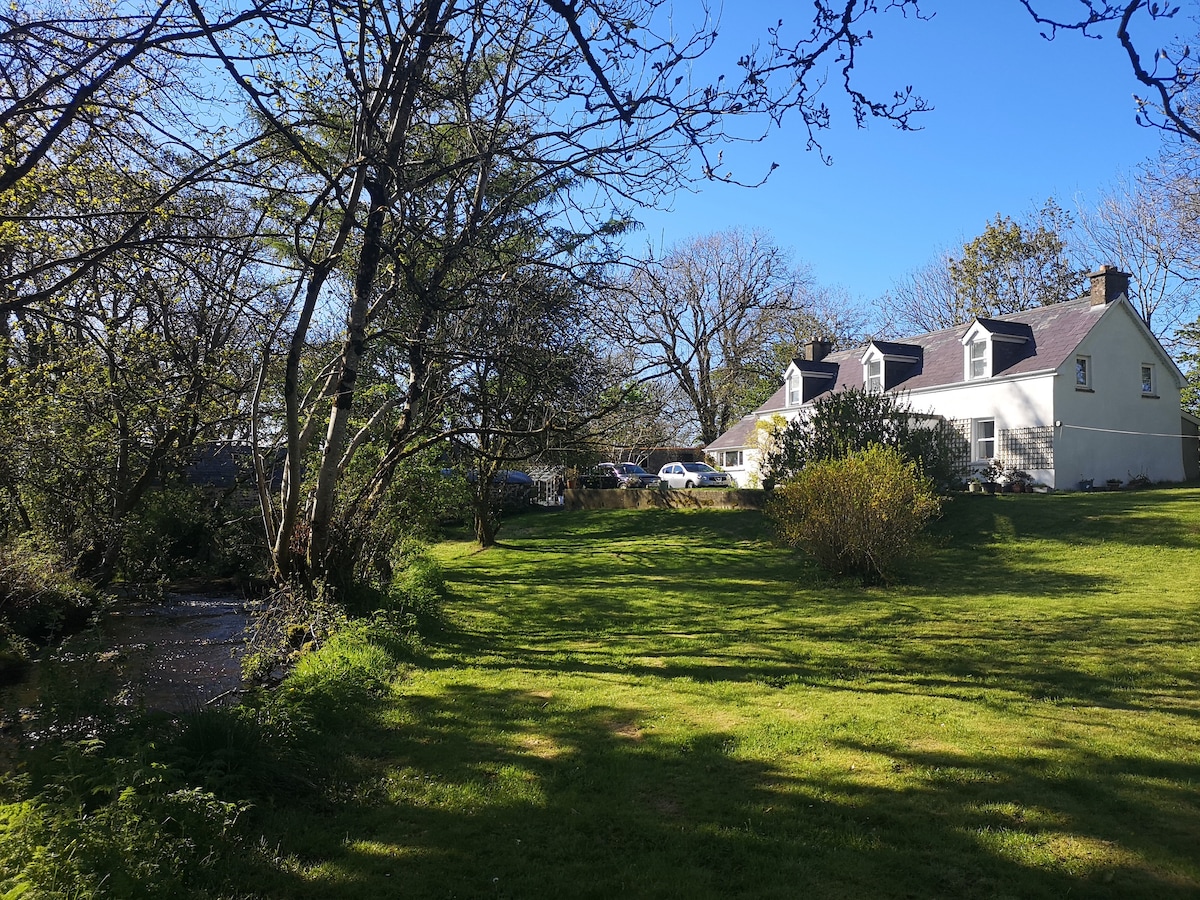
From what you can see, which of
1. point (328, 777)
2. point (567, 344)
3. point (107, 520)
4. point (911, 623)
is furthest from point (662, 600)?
point (107, 520)

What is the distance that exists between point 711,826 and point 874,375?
28.3m

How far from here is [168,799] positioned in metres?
3.90

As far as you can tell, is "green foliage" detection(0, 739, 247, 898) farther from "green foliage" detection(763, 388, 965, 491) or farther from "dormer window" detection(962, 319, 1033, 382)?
"dormer window" detection(962, 319, 1033, 382)

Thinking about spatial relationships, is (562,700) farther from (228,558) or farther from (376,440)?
(228,558)

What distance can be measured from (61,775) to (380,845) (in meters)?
1.70

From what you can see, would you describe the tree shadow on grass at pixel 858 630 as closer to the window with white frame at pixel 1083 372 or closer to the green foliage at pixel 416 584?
the green foliage at pixel 416 584

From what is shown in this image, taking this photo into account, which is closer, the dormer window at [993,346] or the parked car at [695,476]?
the dormer window at [993,346]

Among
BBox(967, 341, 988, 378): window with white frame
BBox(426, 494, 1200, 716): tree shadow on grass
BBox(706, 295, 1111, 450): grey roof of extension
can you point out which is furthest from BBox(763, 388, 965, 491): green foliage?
BBox(967, 341, 988, 378): window with white frame

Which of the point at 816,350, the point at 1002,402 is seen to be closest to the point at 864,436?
the point at 1002,402

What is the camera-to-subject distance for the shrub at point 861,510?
12.9 metres

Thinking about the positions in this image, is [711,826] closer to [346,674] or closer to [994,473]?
[346,674]

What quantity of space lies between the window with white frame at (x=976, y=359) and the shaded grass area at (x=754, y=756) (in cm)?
1587

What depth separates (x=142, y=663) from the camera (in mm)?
9516

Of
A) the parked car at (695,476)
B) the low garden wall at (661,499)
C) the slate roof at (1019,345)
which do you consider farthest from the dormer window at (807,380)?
the low garden wall at (661,499)
